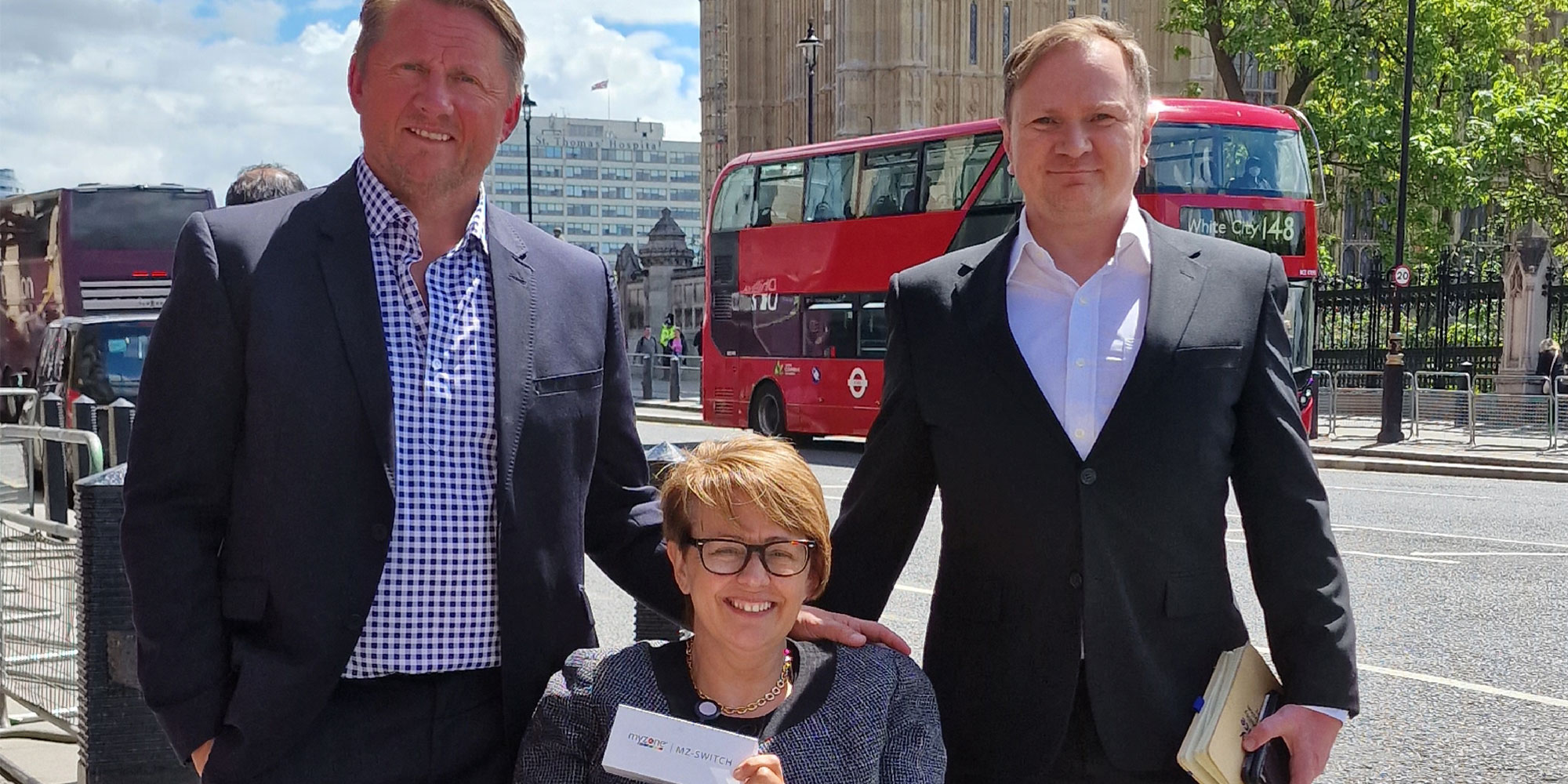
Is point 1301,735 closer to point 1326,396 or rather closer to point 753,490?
point 753,490

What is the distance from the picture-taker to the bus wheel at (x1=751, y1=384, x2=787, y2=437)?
60.8 ft

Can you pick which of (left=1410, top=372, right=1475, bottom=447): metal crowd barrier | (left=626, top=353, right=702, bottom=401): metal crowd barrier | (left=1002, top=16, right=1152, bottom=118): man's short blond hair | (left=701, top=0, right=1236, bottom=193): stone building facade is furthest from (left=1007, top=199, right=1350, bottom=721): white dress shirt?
(left=701, top=0, right=1236, bottom=193): stone building facade

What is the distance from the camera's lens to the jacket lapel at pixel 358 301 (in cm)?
212

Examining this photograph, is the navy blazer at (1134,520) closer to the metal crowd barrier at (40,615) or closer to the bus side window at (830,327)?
the metal crowd barrier at (40,615)

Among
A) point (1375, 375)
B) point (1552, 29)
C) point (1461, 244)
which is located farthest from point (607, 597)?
point (1552, 29)

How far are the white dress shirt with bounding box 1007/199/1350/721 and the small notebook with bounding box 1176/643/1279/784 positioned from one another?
0.30ft

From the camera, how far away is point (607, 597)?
8.17m

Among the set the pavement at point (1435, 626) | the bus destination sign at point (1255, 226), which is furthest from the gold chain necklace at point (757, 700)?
the bus destination sign at point (1255, 226)

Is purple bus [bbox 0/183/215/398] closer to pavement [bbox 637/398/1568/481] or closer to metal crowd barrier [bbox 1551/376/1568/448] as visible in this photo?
pavement [bbox 637/398/1568/481]

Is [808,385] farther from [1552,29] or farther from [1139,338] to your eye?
[1552,29]

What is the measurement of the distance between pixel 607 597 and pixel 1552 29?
5735 centimetres

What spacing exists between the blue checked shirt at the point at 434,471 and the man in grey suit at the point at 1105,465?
0.69 metres

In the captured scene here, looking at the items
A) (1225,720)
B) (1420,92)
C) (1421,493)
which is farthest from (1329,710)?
(1420,92)

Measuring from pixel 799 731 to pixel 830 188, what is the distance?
613 inches
